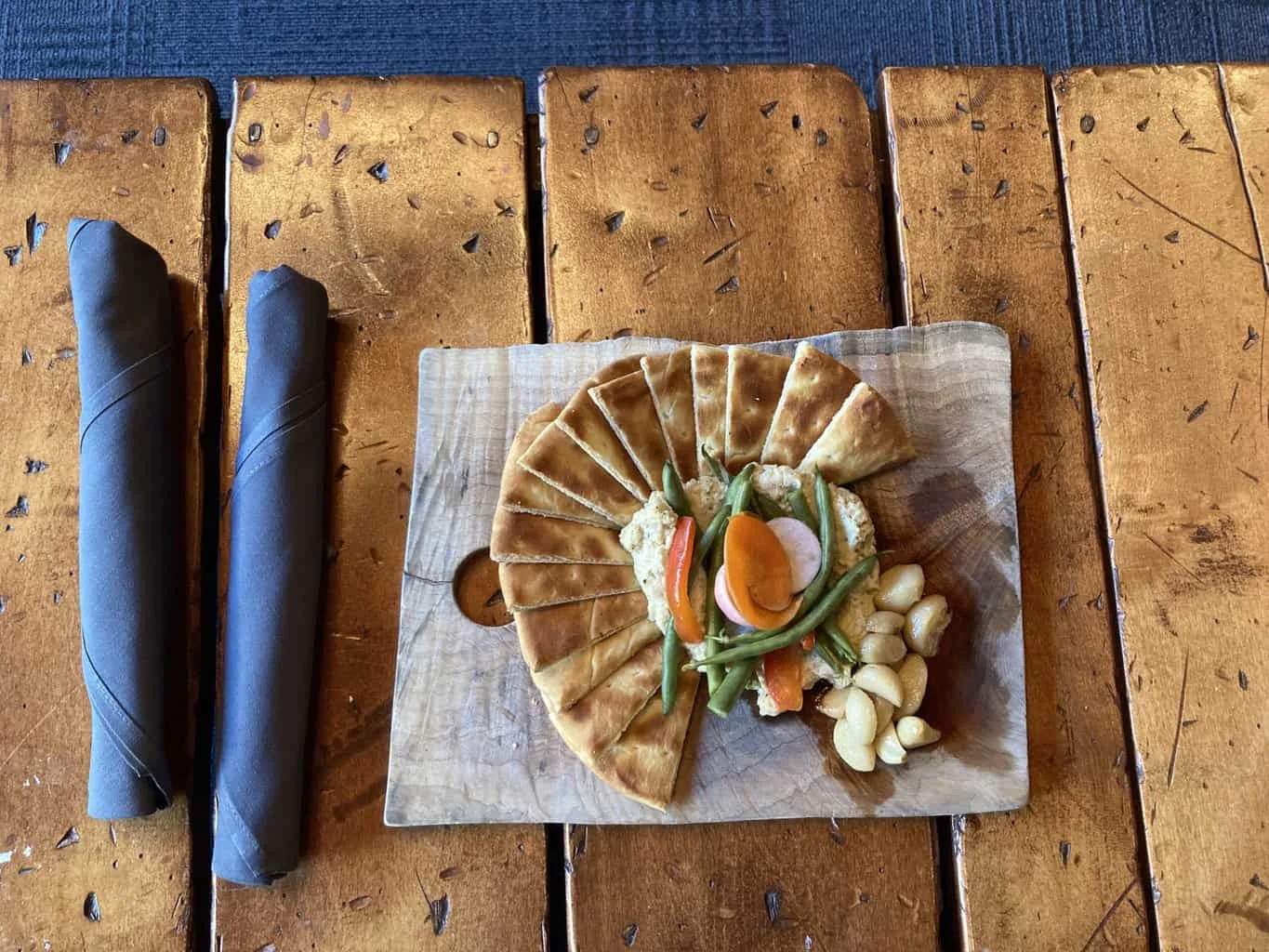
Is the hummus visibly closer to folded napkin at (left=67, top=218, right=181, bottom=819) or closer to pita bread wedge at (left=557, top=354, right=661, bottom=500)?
pita bread wedge at (left=557, top=354, right=661, bottom=500)

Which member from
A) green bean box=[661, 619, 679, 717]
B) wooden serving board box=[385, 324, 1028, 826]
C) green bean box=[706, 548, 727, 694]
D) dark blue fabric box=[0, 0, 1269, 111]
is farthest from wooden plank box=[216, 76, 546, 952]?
dark blue fabric box=[0, 0, 1269, 111]

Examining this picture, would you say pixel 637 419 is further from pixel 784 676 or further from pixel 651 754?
pixel 651 754

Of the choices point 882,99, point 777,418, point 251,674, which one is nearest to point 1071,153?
point 882,99

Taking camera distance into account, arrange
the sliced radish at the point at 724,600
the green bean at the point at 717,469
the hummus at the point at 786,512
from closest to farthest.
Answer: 1. the sliced radish at the point at 724,600
2. the hummus at the point at 786,512
3. the green bean at the point at 717,469

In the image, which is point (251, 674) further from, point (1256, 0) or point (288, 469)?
point (1256, 0)

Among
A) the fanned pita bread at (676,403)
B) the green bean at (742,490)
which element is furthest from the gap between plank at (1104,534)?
the fanned pita bread at (676,403)

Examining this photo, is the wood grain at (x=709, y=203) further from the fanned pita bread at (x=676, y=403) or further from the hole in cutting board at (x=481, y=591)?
the hole in cutting board at (x=481, y=591)
